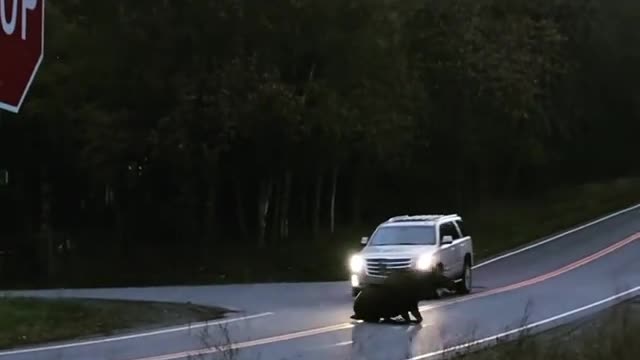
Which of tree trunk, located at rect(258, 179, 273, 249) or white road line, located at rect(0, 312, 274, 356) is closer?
white road line, located at rect(0, 312, 274, 356)

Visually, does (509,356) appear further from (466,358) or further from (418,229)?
(418,229)

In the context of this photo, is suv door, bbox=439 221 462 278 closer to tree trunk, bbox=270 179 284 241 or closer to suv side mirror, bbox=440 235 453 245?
suv side mirror, bbox=440 235 453 245

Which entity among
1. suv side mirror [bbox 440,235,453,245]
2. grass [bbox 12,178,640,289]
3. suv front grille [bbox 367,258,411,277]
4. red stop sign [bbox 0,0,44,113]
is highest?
red stop sign [bbox 0,0,44,113]

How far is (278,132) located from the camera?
4491cm

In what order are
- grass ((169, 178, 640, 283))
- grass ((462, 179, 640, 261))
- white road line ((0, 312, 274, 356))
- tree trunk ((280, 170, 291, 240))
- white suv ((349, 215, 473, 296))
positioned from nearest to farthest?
white road line ((0, 312, 274, 356))
white suv ((349, 215, 473, 296))
grass ((169, 178, 640, 283))
grass ((462, 179, 640, 261))
tree trunk ((280, 170, 291, 240))

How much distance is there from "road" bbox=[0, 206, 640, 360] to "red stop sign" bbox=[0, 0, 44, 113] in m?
5.81

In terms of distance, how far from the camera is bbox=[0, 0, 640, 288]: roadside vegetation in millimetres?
42188

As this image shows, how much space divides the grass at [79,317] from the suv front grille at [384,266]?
15.8 ft

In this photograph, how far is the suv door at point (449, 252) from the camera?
26422mm

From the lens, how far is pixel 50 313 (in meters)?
20.2

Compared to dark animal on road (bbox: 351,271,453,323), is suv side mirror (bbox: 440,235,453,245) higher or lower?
higher

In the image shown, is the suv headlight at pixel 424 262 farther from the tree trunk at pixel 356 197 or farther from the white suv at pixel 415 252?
the tree trunk at pixel 356 197

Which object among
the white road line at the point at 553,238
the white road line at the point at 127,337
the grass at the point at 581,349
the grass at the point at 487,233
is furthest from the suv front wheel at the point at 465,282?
the grass at the point at 581,349

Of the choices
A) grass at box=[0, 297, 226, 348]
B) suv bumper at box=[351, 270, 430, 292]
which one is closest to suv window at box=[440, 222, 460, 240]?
suv bumper at box=[351, 270, 430, 292]
